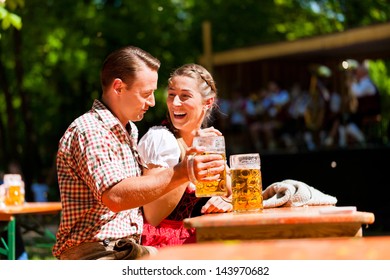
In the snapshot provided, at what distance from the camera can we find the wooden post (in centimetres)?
1305

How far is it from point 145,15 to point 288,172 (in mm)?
5352

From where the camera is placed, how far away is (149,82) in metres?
2.48

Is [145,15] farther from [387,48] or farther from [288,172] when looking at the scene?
[288,172]

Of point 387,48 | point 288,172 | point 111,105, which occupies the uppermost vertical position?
point 387,48

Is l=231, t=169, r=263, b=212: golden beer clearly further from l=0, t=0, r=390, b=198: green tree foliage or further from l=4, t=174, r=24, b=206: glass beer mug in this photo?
l=0, t=0, r=390, b=198: green tree foliage

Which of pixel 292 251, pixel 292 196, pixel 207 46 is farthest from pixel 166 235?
pixel 207 46

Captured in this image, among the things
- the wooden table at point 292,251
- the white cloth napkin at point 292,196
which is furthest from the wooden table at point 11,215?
the wooden table at point 292,251

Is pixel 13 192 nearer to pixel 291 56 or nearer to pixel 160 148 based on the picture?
pixel 160 148

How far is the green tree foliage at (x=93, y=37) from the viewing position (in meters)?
12.6

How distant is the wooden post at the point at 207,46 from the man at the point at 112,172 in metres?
10.6

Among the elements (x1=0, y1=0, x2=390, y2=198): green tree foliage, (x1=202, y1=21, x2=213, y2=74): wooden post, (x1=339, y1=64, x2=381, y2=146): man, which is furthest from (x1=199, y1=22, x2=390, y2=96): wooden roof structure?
(x1=339, y1=64, x2=381, y2=146): man

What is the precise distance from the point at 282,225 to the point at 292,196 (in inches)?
23.3

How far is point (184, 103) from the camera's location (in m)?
2.80
